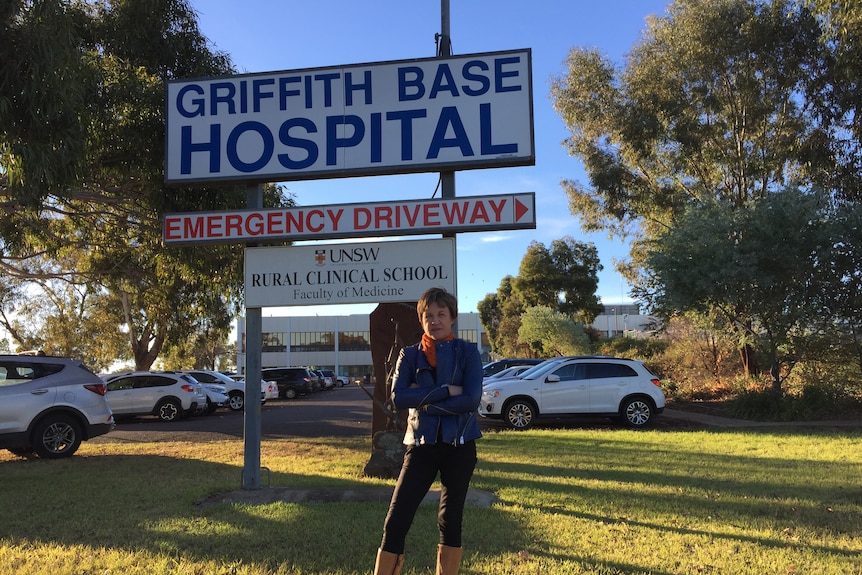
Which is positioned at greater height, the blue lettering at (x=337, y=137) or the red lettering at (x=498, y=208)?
the blue lettering at (x=337, y=137)

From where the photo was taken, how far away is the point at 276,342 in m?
78.3

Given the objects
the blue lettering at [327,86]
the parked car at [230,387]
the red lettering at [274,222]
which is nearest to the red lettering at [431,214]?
the red lettering at [274,222]

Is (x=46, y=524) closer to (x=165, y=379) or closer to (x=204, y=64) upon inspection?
(x=204, y=64)

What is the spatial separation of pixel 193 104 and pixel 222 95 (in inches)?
13.9

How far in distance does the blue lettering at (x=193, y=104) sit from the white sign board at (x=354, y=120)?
0.04 feet

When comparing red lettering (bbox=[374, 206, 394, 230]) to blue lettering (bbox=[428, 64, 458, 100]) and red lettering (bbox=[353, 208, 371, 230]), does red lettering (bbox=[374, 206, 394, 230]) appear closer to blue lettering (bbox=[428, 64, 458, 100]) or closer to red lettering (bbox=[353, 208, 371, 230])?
red lettering (bbox=[353, 208, 371, 230])

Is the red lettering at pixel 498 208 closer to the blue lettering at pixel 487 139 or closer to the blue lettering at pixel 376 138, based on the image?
the blue lettering at pixel 487 139

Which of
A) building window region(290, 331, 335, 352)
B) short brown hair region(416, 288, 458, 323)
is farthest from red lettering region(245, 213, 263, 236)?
building window region(290, 331, 335, 352)

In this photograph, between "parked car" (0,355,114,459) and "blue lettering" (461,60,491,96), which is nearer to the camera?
"blue lettering" (461,60,491,96)

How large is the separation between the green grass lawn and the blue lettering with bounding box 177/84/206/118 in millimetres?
4083

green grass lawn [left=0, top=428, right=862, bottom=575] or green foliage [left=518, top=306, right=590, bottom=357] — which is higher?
green foliage [left=518, top=306, right=590, bottom=357]

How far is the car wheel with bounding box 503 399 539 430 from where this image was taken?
13.8 metres

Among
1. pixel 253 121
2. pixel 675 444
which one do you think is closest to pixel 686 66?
pixel 675 444

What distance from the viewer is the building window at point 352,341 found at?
255 ft
